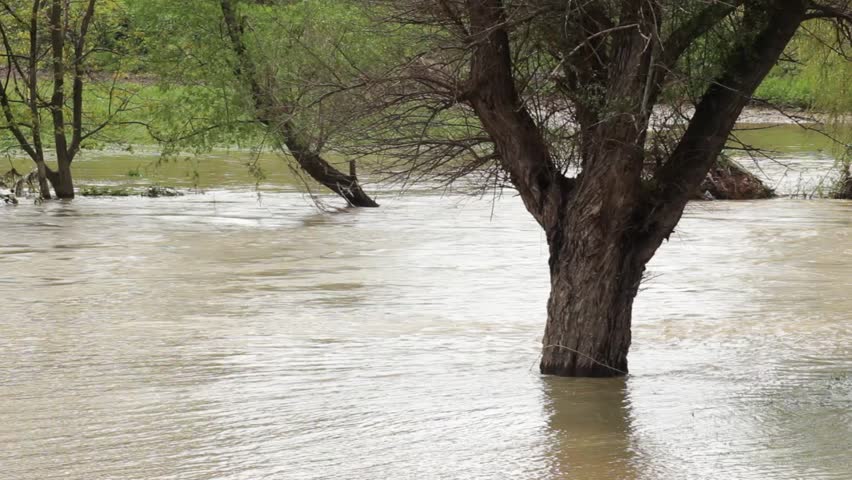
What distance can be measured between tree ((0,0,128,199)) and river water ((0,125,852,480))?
16.9 feet

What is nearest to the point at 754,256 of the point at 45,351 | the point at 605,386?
the point at 605,386

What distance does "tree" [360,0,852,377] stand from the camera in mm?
8703

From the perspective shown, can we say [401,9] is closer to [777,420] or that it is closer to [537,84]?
[537,84]

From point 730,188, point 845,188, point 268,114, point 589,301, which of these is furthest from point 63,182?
point 589,301

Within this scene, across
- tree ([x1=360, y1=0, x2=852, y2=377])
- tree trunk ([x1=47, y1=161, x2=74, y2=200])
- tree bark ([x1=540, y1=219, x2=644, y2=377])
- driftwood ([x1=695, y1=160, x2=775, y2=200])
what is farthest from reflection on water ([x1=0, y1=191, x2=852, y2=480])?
driftwood ([x1=695, y1=160, x2=775, y2=200])

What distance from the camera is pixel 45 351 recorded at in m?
11.2

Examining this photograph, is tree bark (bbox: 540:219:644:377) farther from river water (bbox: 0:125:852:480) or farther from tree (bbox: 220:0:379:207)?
tree (bbox: 220:0:379:207)

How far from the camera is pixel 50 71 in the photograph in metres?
26.8

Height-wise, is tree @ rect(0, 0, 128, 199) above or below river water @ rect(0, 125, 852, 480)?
above

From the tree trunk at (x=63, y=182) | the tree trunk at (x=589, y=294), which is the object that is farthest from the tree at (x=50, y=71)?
the tree trunk at (x=589, y=294)

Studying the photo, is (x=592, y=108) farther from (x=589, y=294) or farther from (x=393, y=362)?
(x=393, y=362)

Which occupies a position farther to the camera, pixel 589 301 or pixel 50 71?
pixel 50 71

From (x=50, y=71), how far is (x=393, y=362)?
722 inches

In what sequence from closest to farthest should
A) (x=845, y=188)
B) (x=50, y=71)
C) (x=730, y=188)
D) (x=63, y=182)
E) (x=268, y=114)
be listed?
(x=268, y=114)
(x=63, y=182)
(x=50, y=71)
(x=730, y=188)
(x=845, y=188)
